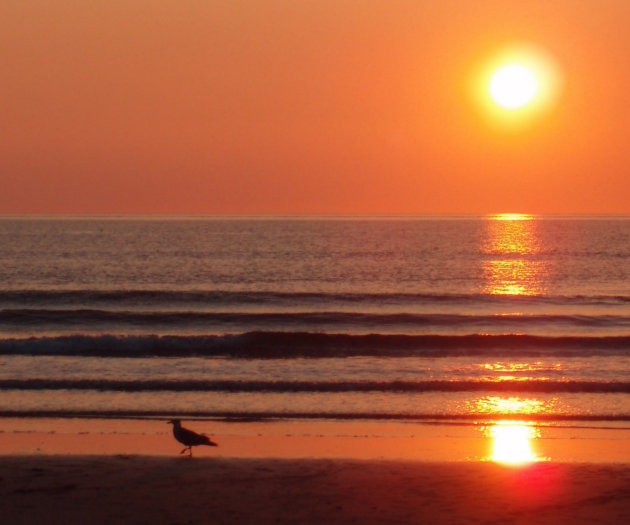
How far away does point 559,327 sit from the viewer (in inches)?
1177

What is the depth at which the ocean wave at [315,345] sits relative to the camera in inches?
926

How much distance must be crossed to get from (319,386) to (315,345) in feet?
24.6

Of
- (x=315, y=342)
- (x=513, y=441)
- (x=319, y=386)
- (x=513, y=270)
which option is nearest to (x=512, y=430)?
(x=513, y=441)

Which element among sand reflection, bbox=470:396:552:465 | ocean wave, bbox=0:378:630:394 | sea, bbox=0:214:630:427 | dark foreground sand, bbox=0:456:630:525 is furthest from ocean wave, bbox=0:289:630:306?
dark foreground sand, bbox=0:456:630:525

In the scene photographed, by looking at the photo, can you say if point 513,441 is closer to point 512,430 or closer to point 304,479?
point 512,430

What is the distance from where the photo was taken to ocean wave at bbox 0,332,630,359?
23.5 meters

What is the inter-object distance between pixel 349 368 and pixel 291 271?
113ft

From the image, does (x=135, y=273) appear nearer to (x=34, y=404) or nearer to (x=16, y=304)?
(x=16, y=304)

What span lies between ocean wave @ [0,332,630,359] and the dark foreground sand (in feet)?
38.0

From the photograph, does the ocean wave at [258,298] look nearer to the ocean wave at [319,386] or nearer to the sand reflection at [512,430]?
the ocean wave at [319,386]

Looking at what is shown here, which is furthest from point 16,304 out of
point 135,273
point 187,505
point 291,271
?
point 187,505

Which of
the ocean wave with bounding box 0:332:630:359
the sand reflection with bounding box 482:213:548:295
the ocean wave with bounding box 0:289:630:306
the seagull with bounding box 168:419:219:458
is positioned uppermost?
the sand reflection with bounding box 482:213:548:295

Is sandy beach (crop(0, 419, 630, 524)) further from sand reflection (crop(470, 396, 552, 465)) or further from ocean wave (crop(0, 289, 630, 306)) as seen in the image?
ocean wave (crop(0, 289, 630, 306))

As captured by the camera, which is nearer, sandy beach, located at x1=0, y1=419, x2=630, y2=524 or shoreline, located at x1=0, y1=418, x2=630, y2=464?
sandy beach, located at x1=0, y1=419, x2=630, y2=524
